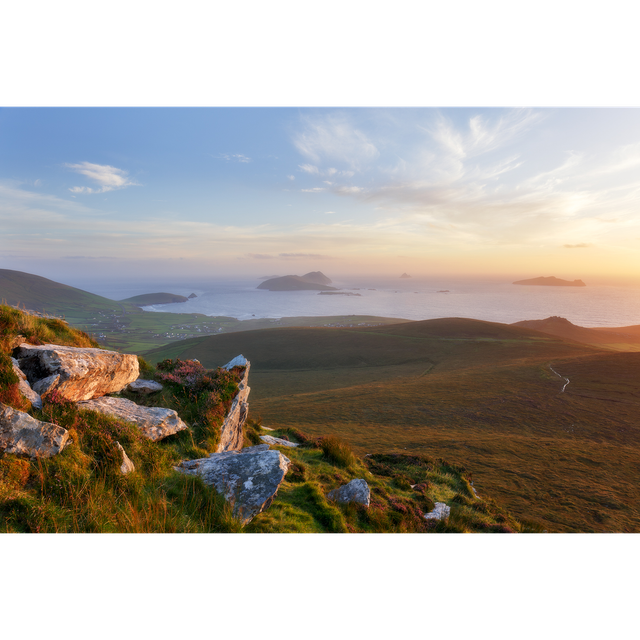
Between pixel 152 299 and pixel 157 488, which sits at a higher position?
pixel 152 299

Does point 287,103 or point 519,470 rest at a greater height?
point 287,103

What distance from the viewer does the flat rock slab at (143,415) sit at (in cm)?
511

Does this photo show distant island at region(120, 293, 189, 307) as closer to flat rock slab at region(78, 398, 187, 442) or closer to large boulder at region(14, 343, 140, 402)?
large boulder at region(14, 343, 140, 402)

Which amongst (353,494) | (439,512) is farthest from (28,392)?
(439,512)

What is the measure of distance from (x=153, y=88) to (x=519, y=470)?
2073 centimetres

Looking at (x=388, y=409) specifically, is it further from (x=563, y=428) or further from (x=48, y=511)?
(x=48, y=511)

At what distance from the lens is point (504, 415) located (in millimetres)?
24875

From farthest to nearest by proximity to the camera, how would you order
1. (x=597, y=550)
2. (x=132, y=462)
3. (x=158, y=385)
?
1. (x=158, y=385)
2. (x=132, y=462)
3. (x=597, y=550)

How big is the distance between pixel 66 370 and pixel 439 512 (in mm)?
10292

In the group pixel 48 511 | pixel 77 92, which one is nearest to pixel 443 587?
pixel 48 511

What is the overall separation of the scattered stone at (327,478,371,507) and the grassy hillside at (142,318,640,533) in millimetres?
8178

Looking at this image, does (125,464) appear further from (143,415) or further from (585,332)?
(585,332)

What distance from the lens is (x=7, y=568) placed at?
2279 mm

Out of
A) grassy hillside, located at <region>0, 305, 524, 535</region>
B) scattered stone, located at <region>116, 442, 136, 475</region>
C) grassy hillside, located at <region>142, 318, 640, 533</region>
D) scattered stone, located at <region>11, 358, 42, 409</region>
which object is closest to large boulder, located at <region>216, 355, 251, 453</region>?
grassy hillside, located at <region>0, 305, 524, 535</region>
